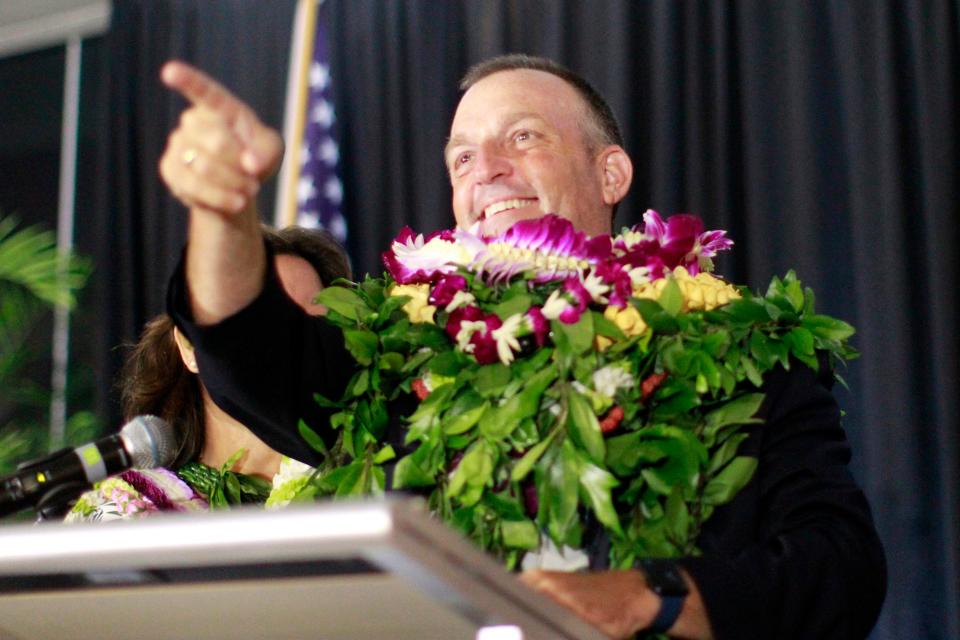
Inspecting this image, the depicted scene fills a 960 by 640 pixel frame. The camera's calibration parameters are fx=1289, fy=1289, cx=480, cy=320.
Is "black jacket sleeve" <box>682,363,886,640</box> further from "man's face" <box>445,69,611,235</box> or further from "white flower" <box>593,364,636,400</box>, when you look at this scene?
"man's face" <box>445,69,611,235</box>

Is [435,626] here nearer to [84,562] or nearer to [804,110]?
[84,562]

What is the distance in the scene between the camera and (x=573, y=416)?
1.43 meters

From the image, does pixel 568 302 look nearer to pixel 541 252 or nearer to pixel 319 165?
pixel 541 252

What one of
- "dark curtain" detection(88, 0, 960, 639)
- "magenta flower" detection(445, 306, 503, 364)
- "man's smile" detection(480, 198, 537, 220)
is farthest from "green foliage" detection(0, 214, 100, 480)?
"magenta flower" detection(445, 306, 503, 364)

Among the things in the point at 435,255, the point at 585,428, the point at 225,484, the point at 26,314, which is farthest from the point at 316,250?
the point at 26,314

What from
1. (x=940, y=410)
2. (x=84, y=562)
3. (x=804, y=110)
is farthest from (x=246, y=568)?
(x=804, y=110)

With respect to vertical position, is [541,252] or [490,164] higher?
[490,164]

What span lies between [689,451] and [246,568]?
0.72m

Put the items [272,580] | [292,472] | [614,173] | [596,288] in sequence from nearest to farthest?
1. [272,580]
2. [596,288]
3. [292,472]
4. [614,173]

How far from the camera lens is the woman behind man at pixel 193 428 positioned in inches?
94.9

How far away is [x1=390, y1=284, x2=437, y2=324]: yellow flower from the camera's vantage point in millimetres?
1623

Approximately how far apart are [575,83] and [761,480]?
2.70 ft

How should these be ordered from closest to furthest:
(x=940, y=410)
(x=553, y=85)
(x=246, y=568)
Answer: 1. (x=246, y=568)
2. (x=553, y=85)
3. (x=940, y=410)

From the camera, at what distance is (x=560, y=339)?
149 centimetres
